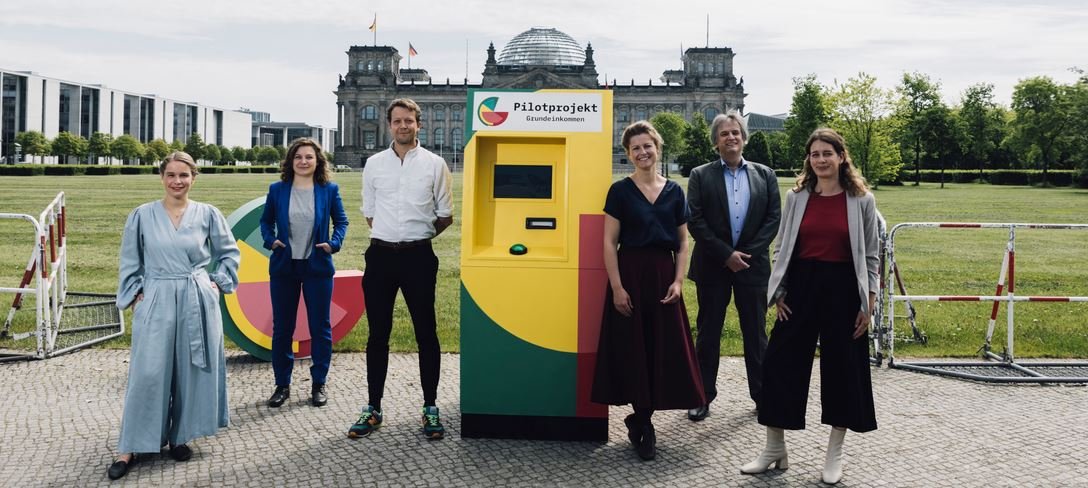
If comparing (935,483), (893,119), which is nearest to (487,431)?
(935,483)

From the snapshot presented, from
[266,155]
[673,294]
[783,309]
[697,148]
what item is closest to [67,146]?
[266,155]

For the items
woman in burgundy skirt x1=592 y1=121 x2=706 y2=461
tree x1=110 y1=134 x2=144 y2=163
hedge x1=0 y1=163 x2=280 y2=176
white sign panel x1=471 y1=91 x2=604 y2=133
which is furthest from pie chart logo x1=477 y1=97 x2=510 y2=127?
tree x1=110 y1=134 x2=144 y2=163

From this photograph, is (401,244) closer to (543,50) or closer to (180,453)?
(180,453)

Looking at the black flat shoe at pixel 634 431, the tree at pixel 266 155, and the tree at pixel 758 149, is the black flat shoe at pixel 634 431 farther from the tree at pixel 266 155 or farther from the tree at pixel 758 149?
the tree at pixel 266 155

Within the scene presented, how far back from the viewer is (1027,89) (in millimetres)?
77938

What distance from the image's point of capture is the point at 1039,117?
72000 millimetres

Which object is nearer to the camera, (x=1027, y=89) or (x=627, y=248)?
(x=627, y=248)

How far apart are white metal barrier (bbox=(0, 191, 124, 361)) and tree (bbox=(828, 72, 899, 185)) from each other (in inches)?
2169

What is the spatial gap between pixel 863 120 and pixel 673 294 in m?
58.5

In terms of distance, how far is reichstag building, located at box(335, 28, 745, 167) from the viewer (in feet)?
407

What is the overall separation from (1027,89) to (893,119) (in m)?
27.0

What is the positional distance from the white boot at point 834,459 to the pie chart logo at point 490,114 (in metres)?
2.82

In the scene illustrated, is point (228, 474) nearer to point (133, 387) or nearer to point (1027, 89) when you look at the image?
point (133, 387)

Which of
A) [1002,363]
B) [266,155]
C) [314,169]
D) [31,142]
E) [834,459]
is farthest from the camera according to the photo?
[266,155]
